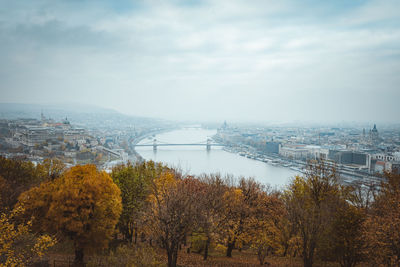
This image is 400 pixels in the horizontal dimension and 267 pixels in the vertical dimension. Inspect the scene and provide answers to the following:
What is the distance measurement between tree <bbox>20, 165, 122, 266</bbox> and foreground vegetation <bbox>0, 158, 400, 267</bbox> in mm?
20

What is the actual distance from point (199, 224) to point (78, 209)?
248 centimetres

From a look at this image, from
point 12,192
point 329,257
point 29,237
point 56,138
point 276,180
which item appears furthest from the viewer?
point 276,180

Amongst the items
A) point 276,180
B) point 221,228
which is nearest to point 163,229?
→ point 221,228

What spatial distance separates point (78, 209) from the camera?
217 inches

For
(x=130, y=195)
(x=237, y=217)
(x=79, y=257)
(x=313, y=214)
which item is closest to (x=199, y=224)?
(x=237, y=217)

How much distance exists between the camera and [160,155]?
34.2 m

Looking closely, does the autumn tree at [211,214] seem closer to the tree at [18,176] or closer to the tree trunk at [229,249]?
the tree trunk at [229,249]

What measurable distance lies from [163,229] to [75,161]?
13.6 metres

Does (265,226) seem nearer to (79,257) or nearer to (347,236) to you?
(347,236)

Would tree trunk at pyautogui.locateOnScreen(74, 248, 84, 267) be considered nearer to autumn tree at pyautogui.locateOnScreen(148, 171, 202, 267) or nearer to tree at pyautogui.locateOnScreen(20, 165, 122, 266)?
tree at pyautogui.locateOnScreen(20, 165, 122, 266)

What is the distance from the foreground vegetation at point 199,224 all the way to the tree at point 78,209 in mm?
20

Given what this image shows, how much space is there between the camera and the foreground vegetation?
4.73m

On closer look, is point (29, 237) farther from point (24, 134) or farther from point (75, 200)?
point (24, 134)

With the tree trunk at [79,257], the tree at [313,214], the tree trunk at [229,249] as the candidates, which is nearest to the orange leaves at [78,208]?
the tree trunk at [79,257]
